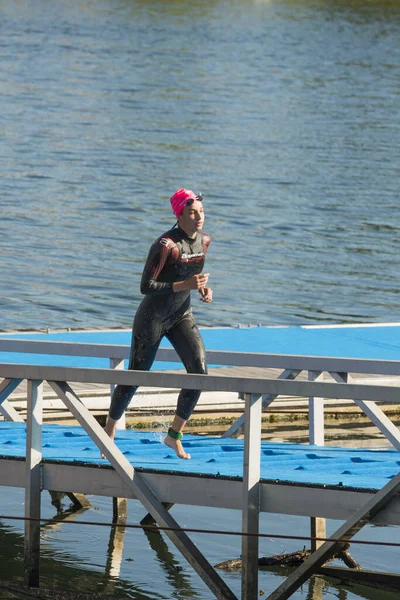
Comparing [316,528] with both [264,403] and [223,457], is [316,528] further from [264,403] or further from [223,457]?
[223,457]

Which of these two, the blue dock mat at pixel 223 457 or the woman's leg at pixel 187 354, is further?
the woman's leg at pixel 187 354

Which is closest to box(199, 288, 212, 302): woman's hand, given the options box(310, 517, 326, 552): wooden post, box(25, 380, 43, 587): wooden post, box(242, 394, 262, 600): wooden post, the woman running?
the woman running

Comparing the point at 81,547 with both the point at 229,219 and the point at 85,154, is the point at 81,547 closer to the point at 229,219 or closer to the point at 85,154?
the point at 229,219

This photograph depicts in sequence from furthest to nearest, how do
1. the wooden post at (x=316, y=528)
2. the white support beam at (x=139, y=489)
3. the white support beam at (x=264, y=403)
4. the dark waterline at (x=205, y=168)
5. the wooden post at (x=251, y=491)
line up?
the dark waterline at (x=205, y=168) → the white support beam at (x=264, y=403) → the wooden post at (x=316, y=528) → the white support beam at (x=139, y=489) → the wooden post at (x=251, y=491)

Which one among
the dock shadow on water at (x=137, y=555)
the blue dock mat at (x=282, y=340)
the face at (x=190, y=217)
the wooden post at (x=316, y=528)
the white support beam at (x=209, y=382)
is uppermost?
the face at (x=190, y=217)

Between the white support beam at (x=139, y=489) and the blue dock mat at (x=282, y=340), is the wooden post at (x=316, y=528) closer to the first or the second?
the white support beam at (x=139, y=489)

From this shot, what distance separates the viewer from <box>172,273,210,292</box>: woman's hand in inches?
340

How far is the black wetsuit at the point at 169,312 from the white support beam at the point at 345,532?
4.55ft

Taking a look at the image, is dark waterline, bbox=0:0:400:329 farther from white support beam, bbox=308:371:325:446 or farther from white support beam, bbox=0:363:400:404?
white support beam, bbox=0:363:400:404

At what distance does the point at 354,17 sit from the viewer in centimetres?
9525

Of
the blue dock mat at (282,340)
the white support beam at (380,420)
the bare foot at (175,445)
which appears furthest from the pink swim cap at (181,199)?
the blue dock mat at (282,340)

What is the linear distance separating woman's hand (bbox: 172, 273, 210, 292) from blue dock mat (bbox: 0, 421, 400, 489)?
1.14 meters

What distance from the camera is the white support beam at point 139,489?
8.26 meters

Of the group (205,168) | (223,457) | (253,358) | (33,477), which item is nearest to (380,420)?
(253,358)
